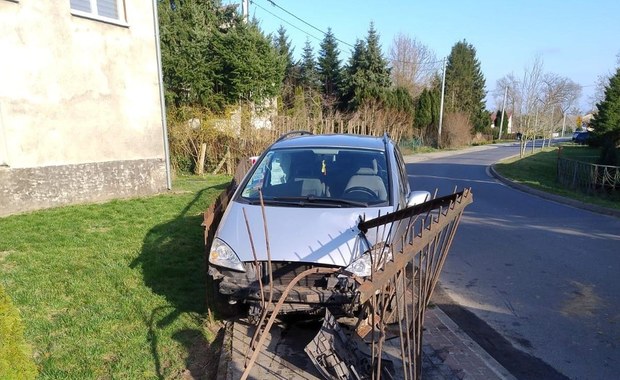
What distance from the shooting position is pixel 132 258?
5.52 metres

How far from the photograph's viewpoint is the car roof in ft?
16.5

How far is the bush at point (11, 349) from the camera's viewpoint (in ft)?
7.59

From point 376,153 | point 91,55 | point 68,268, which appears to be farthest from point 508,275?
point 91,55

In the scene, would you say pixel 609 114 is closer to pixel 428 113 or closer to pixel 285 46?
pixel 428 113

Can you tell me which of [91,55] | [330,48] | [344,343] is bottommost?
[344,343]

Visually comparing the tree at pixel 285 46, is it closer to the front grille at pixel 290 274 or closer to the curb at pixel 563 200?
the curb at pixel 563 200

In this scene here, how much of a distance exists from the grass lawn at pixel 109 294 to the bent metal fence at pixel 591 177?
1625cm

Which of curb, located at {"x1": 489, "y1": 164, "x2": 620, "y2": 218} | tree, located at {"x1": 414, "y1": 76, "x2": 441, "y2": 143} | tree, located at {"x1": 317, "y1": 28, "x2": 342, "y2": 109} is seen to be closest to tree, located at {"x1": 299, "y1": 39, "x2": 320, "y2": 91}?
tree, located at {"x1": 317, "y1": 28, "x2": 342, "y2": 109}

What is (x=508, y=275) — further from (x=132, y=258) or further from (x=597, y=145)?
(x=597, y=145)

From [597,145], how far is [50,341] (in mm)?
35836

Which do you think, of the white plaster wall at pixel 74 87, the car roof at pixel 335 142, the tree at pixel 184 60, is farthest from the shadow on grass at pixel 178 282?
the tree at pixel 184 60

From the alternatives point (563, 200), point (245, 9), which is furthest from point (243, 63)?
point (563, 200)

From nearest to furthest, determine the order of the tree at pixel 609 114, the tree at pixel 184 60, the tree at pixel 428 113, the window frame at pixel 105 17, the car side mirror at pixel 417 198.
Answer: the car side mirror at pixel 417 198
the window frame at pixel 105 17
the tree at pixel 184 60
the tree at pixel 609 114
the tree at pixel 428 113

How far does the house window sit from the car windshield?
7016 mm
